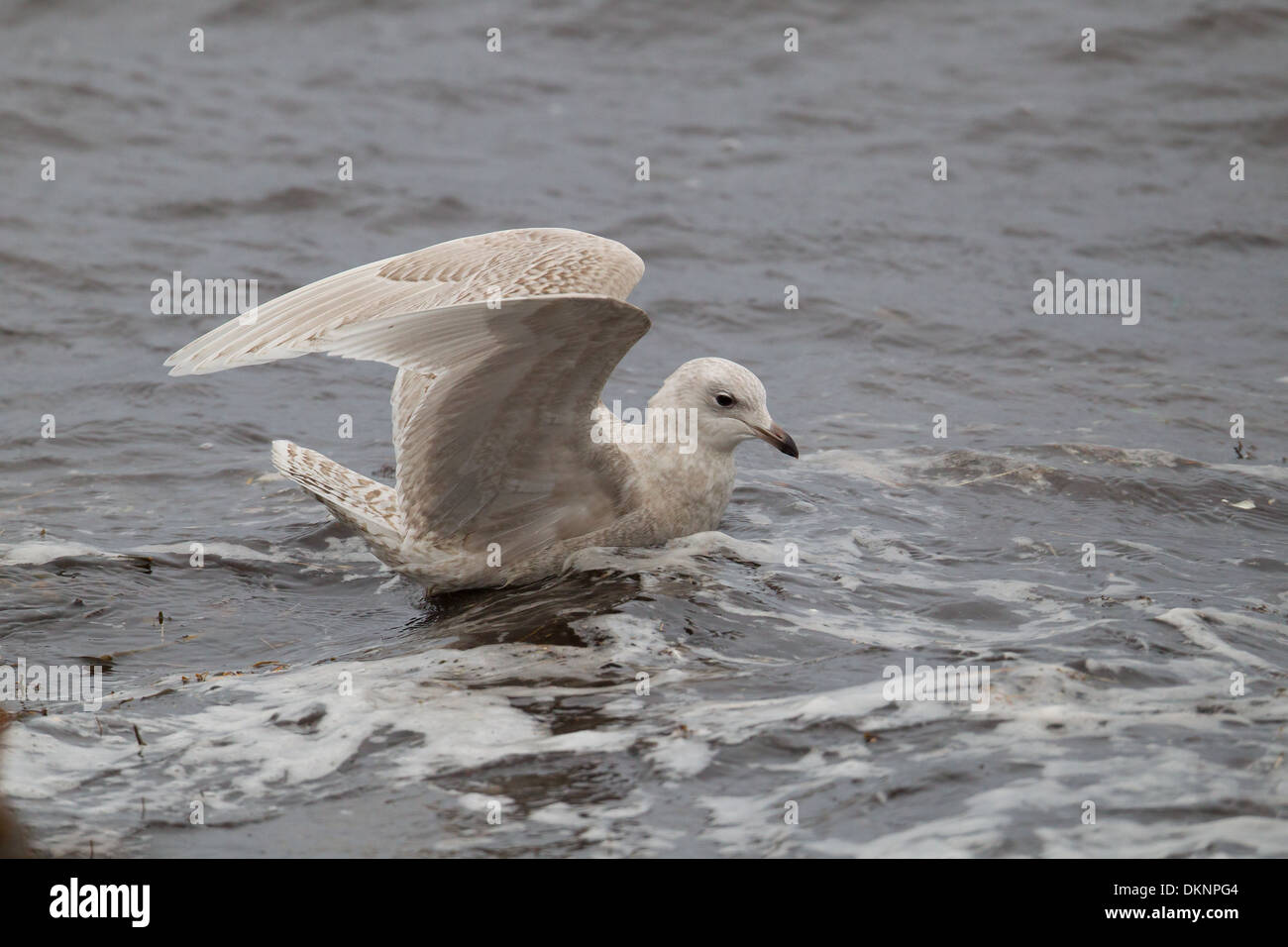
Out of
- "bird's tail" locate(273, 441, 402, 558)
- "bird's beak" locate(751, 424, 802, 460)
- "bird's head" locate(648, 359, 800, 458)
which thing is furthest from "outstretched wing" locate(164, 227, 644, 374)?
"bird's beak" locate(751, 424, 802, 460)

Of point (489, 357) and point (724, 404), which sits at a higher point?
point (489, 357)

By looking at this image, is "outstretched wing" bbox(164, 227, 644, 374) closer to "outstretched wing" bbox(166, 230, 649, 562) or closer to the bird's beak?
"outstretched wing" bbox(166, 230, 649, 562)

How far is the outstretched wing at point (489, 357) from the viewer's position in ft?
16.5

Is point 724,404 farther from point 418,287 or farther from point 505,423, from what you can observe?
point 418,287

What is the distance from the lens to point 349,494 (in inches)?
247

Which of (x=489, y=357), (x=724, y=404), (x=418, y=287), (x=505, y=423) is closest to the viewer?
(x=489, y=357)

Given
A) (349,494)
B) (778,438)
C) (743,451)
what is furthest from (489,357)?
(743,451)

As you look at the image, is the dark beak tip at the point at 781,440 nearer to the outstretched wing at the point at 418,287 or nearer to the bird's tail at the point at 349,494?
the outstretched wing at the point at 418,287

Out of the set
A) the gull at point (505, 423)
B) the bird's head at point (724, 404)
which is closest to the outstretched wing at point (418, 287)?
the gull at point (505, 423)

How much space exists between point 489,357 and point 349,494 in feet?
4.38

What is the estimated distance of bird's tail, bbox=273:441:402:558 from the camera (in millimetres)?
6137

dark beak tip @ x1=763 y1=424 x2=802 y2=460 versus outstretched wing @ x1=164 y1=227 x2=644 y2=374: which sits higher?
outstretched wing @ x1=164 y1=227 x2=644 y2=374

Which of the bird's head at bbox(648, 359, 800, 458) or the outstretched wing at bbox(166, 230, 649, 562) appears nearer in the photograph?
the outstretched wing at bbox(166, 230, 649, 562)
